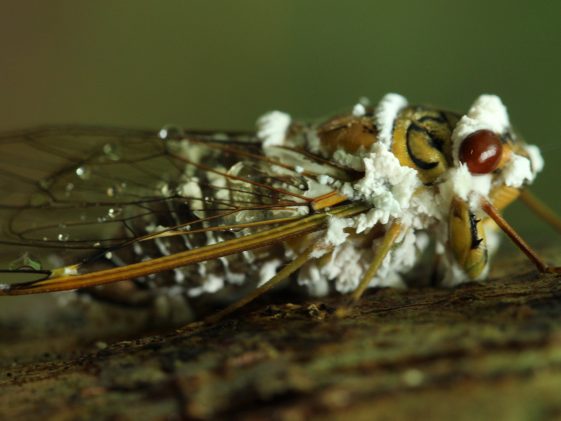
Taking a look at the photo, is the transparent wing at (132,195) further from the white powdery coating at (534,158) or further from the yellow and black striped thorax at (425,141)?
the white powdery coating at (534,158)

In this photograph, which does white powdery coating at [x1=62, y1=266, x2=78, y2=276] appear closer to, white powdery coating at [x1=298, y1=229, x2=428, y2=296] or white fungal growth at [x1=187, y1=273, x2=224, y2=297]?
white fungal growth at [x1=187, y1=273, x2=224, y2=297]

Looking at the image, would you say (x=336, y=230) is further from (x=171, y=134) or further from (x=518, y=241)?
(x=171, y=134)

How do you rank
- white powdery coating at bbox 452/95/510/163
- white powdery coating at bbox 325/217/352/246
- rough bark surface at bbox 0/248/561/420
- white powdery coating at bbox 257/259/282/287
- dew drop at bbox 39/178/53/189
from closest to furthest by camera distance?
rough bark surface at bbox 0/248/561/420, white powdery coating at bbox 325/217/352/246, white powdery coating at bbox 452/95/510/163, white powdery coating at bbox 257/259/282/287, dew drop at bbox 39/178/53/189

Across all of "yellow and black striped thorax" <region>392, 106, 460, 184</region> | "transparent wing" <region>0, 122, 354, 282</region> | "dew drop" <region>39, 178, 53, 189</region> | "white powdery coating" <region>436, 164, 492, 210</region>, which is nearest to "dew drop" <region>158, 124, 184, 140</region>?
"transparent wing" <region>0, 122, 354, 282</region>

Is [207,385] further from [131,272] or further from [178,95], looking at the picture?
[178,95]

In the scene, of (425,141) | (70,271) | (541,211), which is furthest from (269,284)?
(541,211)

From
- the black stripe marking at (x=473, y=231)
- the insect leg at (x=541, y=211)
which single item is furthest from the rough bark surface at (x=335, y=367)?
the insect leg at (x=541, y=211)
